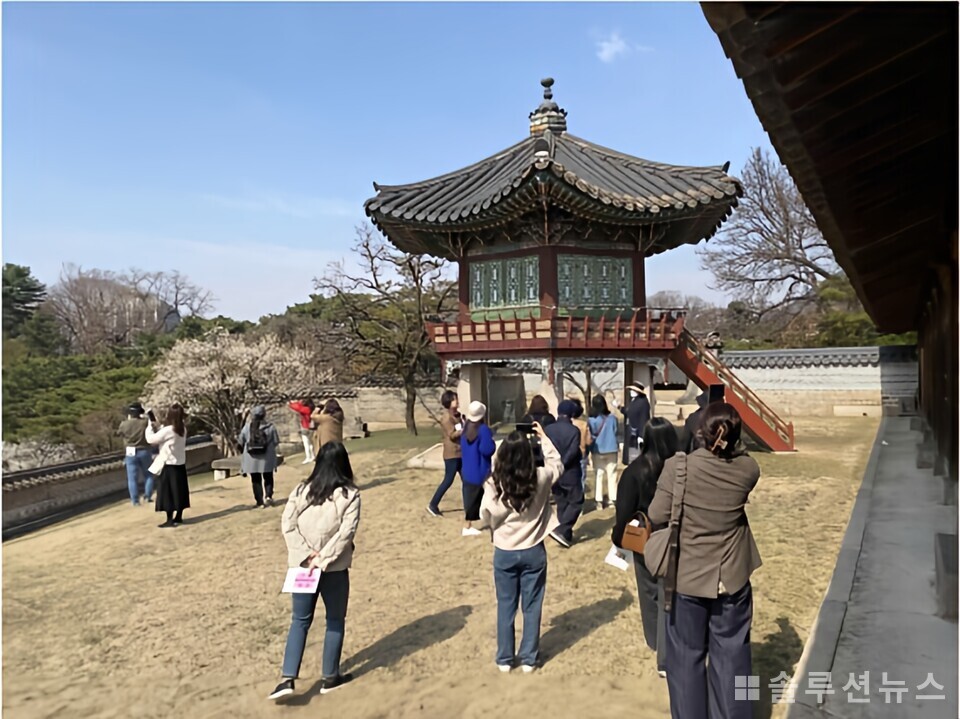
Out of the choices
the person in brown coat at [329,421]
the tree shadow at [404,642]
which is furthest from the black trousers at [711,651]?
the person in brown coat at [329,421]

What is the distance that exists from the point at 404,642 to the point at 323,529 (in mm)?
1611

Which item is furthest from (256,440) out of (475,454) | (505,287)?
(505,287)

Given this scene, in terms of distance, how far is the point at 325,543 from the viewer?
4.20m

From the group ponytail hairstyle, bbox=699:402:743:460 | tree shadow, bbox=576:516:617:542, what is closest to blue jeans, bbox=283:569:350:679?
ponytail hairstyle, bbox=699:402:743:460

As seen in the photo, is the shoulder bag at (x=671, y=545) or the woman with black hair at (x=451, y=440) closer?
the shoulder bag at (x=671, y=545)

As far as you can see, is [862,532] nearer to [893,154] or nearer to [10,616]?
[893,154]

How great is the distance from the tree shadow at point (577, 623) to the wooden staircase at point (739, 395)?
967 cm

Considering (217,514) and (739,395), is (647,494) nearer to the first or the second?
(217,514)

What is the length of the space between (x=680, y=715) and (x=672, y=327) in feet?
40.0

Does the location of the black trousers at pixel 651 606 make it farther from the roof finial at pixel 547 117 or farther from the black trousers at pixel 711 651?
the roof finial at pixel 547 117

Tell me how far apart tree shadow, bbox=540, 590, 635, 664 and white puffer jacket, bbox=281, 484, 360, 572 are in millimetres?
1711

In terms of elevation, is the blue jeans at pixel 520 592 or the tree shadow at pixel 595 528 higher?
the blue jeans at pixel 520 592

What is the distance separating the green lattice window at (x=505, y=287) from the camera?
15.3 m

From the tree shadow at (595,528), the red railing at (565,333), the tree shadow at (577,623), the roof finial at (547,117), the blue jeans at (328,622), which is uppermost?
the roof finial at (547,117)
